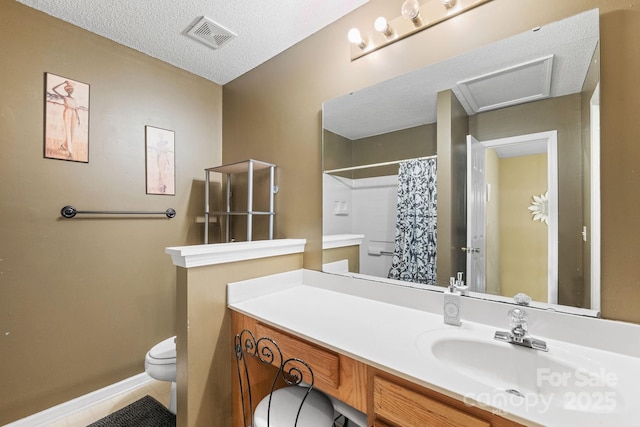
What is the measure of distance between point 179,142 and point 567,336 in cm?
251

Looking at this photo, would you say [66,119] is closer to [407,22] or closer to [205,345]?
[205,345]

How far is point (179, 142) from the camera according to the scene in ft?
7.11

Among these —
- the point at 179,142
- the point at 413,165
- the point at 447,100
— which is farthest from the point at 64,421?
the point at 447,100

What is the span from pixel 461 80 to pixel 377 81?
42 centimetres

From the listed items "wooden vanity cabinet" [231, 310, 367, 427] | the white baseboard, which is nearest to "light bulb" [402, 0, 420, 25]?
"wooden vanity cabinet" [231, 310, 367, 427]

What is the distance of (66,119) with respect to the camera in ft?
5.43

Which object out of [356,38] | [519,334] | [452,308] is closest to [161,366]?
[452,308]

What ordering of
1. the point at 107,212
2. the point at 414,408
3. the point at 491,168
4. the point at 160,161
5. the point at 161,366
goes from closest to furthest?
1. the point at 414,408
2. the point at 491,168
3. the point at 161,366
4. the point at 107,212
5. the point at 160,161

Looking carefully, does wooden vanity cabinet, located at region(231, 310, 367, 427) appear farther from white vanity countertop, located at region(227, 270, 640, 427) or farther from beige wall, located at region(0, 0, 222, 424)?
beige wall, located at region(0, 0, 222, 424)

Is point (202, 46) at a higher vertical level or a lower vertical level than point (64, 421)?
higher

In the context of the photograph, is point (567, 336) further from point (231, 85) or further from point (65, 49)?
point (65, 49)

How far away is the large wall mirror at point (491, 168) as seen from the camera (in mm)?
977

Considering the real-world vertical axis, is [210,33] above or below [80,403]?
above

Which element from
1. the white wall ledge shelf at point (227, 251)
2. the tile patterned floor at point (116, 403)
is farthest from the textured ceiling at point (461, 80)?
the tile patterned floor at point (116, 403)
